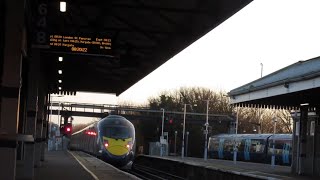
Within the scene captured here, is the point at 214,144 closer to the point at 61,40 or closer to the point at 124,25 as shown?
the point at 124,25

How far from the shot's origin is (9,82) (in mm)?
11602

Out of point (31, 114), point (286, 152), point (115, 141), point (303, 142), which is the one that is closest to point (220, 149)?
point (286, 152)

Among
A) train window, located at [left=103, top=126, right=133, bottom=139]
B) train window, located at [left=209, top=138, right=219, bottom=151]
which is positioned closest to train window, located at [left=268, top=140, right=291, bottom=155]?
train window, located at [left=103, top=126, right=133, bottom=139]

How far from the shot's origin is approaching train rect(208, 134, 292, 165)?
44750mm

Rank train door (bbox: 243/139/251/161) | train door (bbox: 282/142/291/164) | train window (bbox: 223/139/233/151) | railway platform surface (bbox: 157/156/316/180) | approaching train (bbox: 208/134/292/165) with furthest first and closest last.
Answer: train window (bbox: 223/139/233/151) → train door (bbox: 243/139/251/161) → approaching train (bbox: 208/134/292/165) → train door (bbox: 282/142/291/164) → railway platform surface (bbox: 157/156/316/180)

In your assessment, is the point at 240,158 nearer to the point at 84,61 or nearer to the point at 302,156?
the point at 302,156

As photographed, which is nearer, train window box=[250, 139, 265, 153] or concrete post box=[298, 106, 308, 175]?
concrete post box=[298, 106, 308, 175]

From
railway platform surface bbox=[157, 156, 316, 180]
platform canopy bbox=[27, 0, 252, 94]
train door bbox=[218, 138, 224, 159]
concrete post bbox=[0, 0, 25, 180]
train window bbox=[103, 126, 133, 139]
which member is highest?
platform canopy bbox=[27, 0, 252, 94]

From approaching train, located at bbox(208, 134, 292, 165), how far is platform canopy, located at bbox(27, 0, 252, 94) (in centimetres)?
2611

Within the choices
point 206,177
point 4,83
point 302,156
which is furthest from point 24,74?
point 302,156

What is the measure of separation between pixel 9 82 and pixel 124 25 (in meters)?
5.86

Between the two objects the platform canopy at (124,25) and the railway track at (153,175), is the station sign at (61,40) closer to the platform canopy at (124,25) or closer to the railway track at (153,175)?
the platform canopy at (124,25)

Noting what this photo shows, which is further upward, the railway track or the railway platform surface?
the railway platform surface

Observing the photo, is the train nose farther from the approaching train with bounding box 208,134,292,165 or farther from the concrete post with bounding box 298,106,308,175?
the approaching train with bounding box 208,134,292,165
